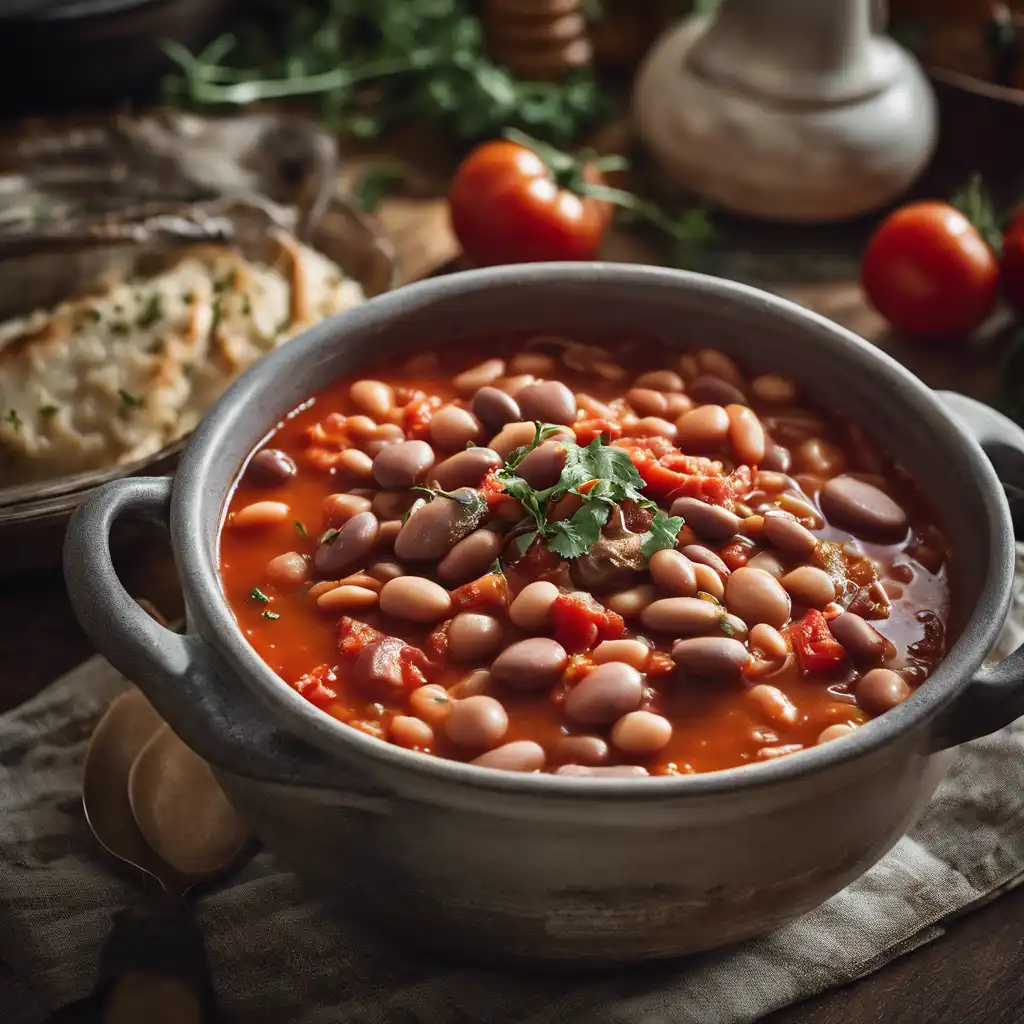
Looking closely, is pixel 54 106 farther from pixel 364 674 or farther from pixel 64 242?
pixel 364 674

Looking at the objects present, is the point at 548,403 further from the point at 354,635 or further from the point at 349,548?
the point at 354,635

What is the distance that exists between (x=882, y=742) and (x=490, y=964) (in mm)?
703

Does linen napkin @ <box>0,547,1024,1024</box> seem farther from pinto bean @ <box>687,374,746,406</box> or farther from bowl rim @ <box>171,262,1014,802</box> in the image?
pinto bean @ <box>687,374,746,406</box>

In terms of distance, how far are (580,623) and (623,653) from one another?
→ 8 cm

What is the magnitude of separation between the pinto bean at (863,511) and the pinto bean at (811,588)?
0.19 m

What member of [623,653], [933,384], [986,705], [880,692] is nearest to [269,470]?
[623,653]

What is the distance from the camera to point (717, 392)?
2416 millimetres

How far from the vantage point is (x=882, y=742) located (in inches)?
64.9

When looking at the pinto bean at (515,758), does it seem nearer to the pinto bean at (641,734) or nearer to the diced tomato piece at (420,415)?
the pinto bean at (641,734)

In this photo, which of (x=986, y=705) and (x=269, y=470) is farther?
(x=269, y=470)

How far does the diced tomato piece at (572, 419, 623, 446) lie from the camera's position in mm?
2271

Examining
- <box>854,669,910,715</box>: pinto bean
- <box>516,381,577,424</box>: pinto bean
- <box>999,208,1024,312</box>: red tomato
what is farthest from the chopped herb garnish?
<box>999,208,1024,312</box>: red tomato

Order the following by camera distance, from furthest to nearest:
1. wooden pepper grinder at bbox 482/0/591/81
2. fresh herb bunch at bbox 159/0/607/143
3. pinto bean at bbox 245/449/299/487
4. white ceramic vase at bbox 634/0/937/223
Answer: wooden pepper grinder at bbox 482/0/591/81
fresh herb bunch at bbox 159/0/607/143
white ceramic vase at bbox 634/0/937/223
pinto bean at bbox 245/449/299/487

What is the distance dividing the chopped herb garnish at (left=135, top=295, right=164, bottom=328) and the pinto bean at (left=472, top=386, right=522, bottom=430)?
103 centimetres
